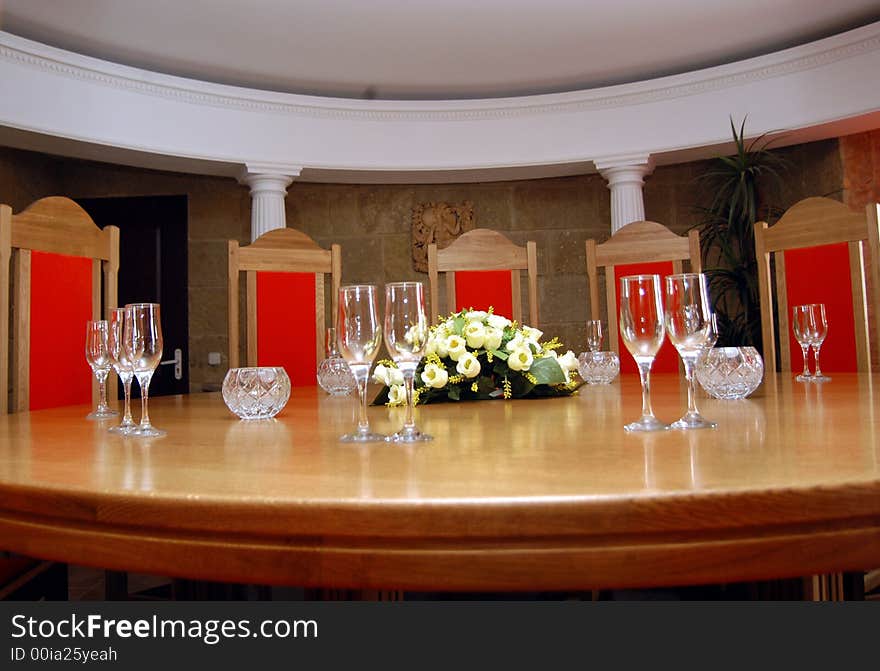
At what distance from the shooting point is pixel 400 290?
32.7 inches

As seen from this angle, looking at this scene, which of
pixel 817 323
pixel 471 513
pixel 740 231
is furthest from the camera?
pixel 740 231

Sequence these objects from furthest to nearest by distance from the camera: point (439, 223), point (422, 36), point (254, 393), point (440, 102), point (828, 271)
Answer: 1. point (439, 223)
2. point (440, 102)
3. point (422, 36)
4. point (828, 271)
5. point (254, 393)

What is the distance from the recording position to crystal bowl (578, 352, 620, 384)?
174cm

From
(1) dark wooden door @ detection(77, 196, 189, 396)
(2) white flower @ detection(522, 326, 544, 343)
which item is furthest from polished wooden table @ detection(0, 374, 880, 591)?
(1) dark wooden door @ detection(77, 196, 189, 396)

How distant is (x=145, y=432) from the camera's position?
103 cm

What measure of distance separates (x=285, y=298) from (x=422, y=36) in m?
2.46

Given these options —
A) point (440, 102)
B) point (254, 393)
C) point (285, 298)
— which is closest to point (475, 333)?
point (254, 393)

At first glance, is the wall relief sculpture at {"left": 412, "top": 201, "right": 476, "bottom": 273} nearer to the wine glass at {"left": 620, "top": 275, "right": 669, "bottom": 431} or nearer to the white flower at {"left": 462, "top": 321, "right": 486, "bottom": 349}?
the white flower at {"left": 462, "top": 321, "right": 486, "bottom": 349}

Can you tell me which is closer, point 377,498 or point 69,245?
point 377,498

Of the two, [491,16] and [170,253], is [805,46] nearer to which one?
[491,16]

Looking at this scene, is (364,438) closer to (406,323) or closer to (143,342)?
(406,323)

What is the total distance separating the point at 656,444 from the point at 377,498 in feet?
1.19

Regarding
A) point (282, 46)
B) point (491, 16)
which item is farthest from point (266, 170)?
point (491, 16)
